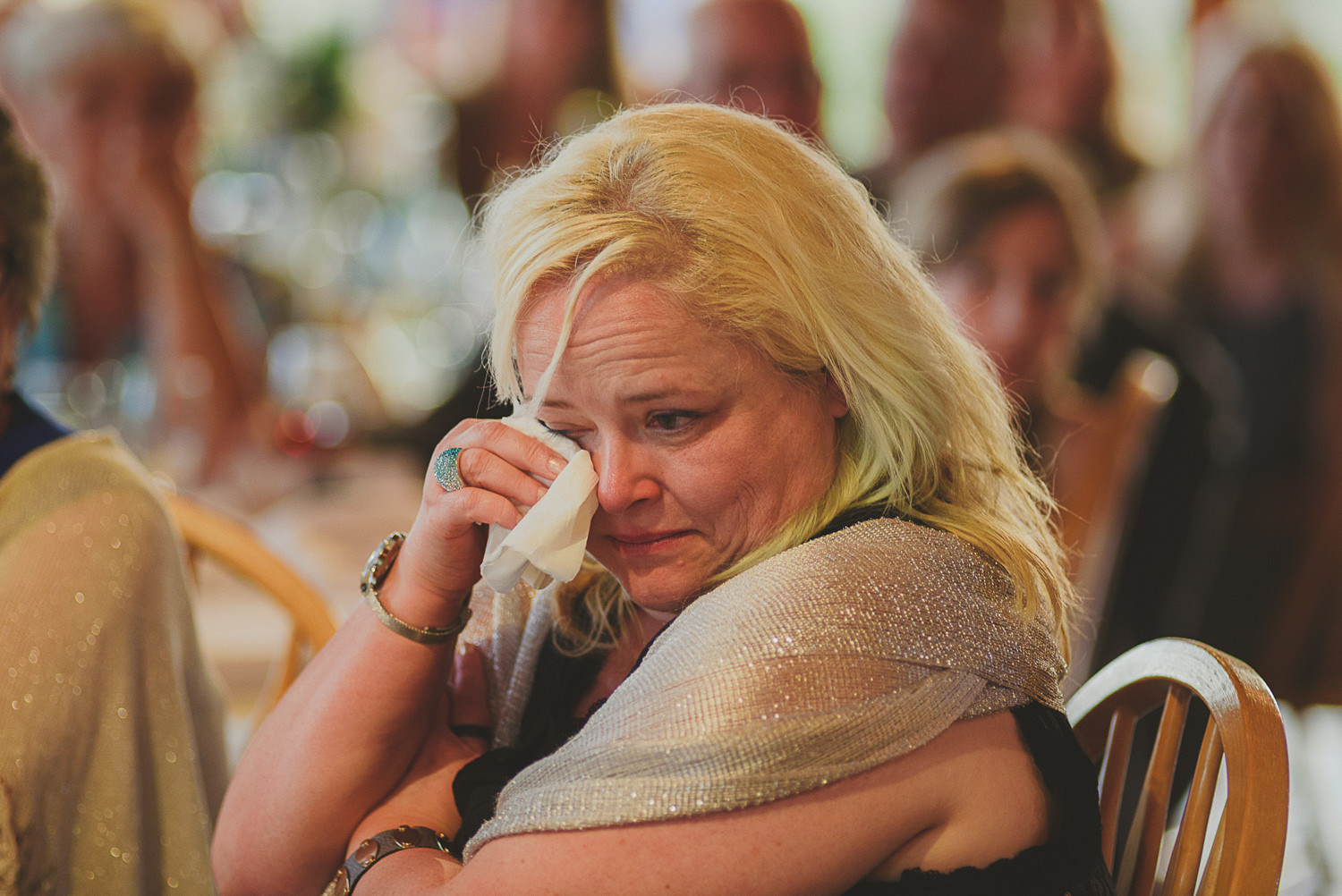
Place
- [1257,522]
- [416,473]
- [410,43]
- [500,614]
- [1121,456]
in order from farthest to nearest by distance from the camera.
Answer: [410,43], [1257,522], [416,473], [1121,456], [500,614]

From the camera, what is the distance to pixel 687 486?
112 cm

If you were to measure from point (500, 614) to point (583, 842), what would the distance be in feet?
1.67

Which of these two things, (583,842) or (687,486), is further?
(687,486)

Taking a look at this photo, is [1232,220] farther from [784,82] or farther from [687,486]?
[687,486]

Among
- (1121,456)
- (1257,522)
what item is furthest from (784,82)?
(1257,522)

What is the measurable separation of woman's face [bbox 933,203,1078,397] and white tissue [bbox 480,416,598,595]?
5.61 ft

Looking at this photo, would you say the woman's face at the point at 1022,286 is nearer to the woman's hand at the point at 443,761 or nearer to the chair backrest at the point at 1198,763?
the chair backrest at the point at 1198,763

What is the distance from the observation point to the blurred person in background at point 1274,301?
389 centimetres

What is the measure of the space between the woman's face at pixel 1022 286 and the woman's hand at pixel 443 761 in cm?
158

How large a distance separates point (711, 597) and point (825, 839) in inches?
8.9

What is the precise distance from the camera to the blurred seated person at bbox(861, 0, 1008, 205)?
13.2ft

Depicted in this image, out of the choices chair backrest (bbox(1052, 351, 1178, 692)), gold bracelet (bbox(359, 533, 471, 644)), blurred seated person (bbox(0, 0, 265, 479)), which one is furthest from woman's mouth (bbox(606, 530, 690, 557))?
blurred seated person (bbox(0, 0, 265, 479))

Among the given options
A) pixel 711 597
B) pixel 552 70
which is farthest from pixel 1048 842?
pixel 552 70

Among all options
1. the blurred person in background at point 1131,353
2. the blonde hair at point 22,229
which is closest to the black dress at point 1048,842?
the blonde hair at point 22,229
